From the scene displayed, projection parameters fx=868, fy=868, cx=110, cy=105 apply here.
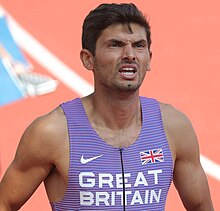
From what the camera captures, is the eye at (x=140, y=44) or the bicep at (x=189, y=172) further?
the bicep at (x=189, y=172)

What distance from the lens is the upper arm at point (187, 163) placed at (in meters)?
2.80

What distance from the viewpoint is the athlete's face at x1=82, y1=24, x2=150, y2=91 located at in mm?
2584

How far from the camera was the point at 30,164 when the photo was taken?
268 centimetres

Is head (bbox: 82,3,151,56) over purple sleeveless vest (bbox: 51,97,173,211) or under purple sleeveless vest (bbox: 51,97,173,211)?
over

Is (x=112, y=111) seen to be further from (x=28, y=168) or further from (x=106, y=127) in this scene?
(x=28, y=168)

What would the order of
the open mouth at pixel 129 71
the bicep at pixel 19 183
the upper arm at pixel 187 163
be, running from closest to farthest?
the open mouth at pixel 129 71 → the bicep at pixel 19 183 → the upper arm at pixel 187 163

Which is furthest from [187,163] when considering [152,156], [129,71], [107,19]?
[107,19]

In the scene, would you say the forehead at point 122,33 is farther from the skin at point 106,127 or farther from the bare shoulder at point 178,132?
the bare shoulder at point 178,132

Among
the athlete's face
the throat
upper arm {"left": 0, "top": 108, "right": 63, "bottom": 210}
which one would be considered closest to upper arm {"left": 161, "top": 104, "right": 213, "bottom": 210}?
the throat

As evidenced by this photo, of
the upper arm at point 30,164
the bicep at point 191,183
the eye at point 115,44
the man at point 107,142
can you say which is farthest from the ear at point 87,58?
the bicep at point 191,183

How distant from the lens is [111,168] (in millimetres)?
2662

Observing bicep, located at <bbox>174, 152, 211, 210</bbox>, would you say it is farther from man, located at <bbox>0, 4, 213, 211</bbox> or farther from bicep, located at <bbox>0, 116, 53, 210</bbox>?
bicep, located at <bbox>0, 116, 53, 210</bbox>

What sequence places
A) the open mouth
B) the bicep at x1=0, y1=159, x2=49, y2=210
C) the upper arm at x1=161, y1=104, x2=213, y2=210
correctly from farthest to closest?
the upper arm at x1=161, y1=104, x2=213, y2=210
the bicep at x1=0, y1=159, x2=49, y2=210
the open mouth

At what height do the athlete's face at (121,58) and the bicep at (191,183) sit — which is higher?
the athlete's face at (121,58)
